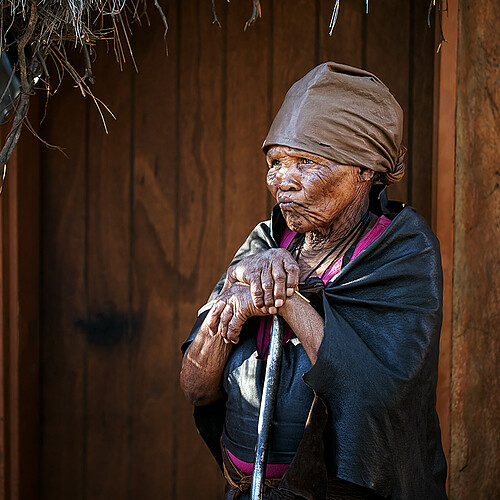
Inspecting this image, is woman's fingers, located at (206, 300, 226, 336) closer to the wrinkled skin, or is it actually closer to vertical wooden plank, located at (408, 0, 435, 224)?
the wrinkled skin

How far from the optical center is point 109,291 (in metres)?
3.04

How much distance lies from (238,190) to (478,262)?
1.14m

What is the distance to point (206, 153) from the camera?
3010 mm

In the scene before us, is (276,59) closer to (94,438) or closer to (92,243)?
(92,243)

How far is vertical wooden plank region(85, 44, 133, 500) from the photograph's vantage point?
9.87ft

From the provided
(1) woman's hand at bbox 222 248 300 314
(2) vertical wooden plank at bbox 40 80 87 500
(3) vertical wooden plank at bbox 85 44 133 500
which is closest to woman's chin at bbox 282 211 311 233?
(1) woman's hand at bbox 222 248 300 314

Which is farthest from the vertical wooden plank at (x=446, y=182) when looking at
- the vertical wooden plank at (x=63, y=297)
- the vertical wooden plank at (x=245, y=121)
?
the vertical wooden plank at (x=63, y=297)

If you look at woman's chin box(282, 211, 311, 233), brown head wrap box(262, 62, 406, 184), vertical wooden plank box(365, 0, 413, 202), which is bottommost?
woman's chin box(282, 211, 311, 233)

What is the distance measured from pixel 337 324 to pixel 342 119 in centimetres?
55

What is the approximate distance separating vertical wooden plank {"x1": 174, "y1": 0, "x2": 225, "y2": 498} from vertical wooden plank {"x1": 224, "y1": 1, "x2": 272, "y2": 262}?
4 centimetres

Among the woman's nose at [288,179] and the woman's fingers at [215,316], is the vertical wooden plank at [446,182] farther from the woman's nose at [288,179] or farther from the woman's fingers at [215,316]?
the woman's fingers at [215,316]

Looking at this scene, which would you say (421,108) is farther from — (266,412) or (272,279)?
(266,412)

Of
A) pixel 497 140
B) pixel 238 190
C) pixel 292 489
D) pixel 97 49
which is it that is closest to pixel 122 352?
pixel 238 190

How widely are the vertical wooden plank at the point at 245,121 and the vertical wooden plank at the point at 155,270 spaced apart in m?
0.26
